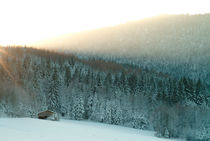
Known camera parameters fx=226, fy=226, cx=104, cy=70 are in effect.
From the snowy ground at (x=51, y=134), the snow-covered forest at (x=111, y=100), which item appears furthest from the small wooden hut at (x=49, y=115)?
the snowy ground at (x=51, y=134)

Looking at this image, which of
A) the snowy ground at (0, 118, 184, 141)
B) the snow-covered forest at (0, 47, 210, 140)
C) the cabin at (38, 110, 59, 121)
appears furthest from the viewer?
the snow-covered forest at (0, 47, 210, 140)

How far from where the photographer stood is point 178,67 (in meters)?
150

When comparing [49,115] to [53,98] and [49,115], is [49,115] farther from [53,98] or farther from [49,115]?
[53,98]

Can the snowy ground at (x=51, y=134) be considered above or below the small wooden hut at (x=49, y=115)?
above

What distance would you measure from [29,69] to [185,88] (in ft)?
188

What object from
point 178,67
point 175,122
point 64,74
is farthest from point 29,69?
point 178,67

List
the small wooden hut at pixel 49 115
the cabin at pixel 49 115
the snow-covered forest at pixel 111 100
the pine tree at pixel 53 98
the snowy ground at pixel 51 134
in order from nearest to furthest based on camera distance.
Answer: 1. the snowy ground at pixel 51 134
2. the cabin at pixel 49 115
3. the small wooden hut at pixel 49 115
4. the snow-covered forest at pixel 111 100
5. the pine tree at pixel 53 98

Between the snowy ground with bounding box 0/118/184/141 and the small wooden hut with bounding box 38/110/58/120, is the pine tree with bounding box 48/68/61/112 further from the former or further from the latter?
the snowy ground with bounding box 0/118/184/141

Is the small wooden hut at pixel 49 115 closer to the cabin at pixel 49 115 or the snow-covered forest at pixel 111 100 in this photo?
the cabin at pixel 49 115

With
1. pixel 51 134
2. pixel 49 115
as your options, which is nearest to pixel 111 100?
pixel 49 115

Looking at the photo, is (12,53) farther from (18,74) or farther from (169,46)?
(169,46)

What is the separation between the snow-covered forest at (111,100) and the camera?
54034mm

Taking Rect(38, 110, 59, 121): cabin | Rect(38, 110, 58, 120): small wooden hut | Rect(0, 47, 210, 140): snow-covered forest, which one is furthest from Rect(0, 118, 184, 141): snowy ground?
Rect(0, 47, 210, 140): snow-covered forest

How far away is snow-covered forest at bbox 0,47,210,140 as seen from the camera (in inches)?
2127
